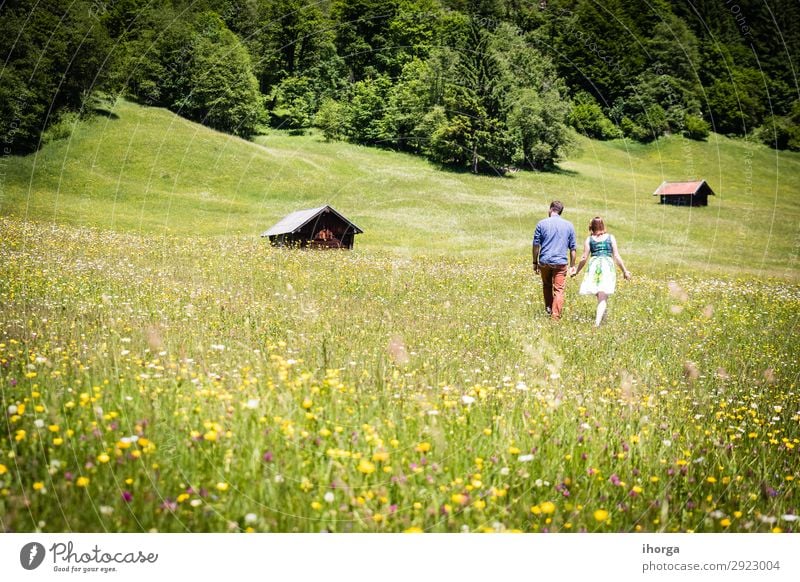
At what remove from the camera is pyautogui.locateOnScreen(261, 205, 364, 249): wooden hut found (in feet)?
49.7


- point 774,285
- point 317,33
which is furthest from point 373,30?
point 774,285

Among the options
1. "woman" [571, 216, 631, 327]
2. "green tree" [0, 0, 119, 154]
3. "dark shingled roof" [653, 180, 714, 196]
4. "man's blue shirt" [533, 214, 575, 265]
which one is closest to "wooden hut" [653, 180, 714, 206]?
"dark shingled roof" [653, 180, 714, 196]

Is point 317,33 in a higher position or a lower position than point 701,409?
higher

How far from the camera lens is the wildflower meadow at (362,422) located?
3230 millimetres

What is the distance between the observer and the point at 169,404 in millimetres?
3857

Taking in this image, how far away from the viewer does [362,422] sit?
156 inches

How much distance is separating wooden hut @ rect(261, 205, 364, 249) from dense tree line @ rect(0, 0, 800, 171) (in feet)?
7.96

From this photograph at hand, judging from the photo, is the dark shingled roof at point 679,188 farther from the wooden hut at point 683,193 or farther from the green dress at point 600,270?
the green dress at point 600,270

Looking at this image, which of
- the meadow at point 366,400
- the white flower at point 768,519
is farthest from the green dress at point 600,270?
the white flower at point 768,519

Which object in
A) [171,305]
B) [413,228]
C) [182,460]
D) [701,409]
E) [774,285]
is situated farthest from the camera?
[413,228]

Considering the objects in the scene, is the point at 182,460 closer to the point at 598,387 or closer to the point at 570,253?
the point at 598,387

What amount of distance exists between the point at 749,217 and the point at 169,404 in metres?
51.6

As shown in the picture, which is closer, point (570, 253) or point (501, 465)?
point (501, 465)

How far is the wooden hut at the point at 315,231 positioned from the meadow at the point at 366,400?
9.07 ft
